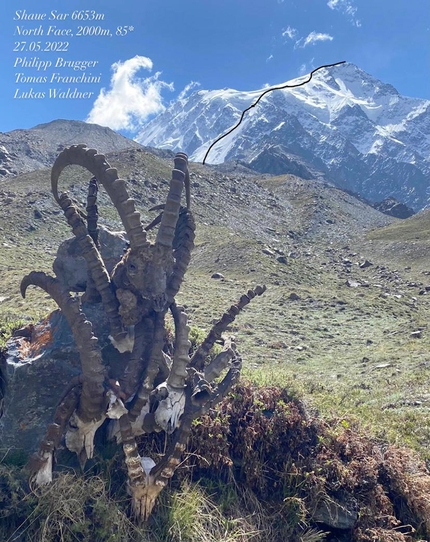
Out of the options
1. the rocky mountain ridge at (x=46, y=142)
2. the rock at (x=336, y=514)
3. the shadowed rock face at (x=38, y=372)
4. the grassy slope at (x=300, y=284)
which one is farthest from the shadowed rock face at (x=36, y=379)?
the rocky mountain ridge at (x=46, y=142)

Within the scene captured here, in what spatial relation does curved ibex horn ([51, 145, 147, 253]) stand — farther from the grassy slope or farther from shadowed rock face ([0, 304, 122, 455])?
the grassy slope

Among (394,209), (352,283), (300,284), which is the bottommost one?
(300,284)

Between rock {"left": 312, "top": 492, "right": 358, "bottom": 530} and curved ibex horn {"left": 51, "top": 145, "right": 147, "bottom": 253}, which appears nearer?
curved ibex horn {"left": 51, "top": 145, "right": 147, "bottom": 253}

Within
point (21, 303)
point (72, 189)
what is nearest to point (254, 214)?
point (72, 189)

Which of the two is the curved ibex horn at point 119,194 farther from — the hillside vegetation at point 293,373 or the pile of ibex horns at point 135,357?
the hillside vegetation at point 293,373

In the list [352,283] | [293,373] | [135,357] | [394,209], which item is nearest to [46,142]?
[394,209]

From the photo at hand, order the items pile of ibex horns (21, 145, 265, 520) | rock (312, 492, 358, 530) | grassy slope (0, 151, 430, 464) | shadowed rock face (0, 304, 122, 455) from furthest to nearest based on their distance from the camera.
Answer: grassy slope (0, 151, 430, 464) → rock (312, 492, 358, 530) → shadowed rock face (0, 304, 122, 455) → pile of ibex horns (21, 145, 265, 520)

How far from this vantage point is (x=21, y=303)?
1686cm

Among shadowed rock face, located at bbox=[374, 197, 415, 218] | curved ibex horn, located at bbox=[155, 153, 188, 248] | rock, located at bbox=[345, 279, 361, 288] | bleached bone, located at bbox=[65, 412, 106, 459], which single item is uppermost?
shadowed rock face, located at bbox=[374, 197, 415, 218]

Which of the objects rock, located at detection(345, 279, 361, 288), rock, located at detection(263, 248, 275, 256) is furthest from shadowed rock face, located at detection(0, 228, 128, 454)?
rock, located at detection(263, 248, 275, 256)

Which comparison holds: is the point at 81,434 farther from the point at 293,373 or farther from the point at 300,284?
the point at 300,284

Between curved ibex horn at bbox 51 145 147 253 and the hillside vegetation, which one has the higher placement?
curved ibex horn at bbox 51 145 147 253

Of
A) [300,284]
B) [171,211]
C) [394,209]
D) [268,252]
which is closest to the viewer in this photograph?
[171,211]

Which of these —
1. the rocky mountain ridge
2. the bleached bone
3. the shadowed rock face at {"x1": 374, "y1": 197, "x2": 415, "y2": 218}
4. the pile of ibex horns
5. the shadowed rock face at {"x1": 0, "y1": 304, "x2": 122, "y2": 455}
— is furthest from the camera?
the shadowed rock face at {"x1": 374, "y1": 197, "x2": 415, "y2": 218}
